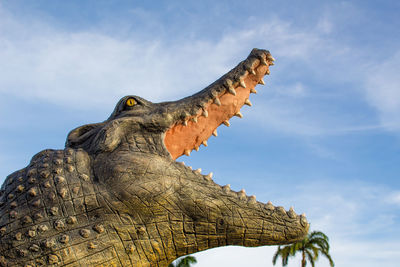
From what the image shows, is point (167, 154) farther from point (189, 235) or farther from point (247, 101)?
point (247, 101)

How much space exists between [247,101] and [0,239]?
326 cm

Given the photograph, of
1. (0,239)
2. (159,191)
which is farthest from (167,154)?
(0,239)

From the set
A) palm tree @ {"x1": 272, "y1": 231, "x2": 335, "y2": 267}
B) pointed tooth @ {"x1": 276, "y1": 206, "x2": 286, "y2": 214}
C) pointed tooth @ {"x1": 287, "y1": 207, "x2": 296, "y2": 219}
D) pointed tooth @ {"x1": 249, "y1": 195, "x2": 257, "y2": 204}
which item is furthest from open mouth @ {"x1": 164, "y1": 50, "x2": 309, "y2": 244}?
palm tree @ {"x1": 272, "y1": 231, "x2": 335, "y2": 267}

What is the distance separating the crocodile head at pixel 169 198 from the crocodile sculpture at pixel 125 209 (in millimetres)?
11

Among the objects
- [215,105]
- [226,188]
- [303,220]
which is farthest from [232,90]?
[303,220]

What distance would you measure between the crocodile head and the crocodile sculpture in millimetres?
11

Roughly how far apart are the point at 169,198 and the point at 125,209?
47cm

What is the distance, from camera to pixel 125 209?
4.61m

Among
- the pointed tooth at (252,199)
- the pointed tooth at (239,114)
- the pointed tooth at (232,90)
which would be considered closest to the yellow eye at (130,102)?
the pointed tooth at (232,90)

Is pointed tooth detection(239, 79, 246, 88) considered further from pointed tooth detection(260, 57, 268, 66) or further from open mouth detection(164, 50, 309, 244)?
pointed tooth detection(260, 57, 268, 66)

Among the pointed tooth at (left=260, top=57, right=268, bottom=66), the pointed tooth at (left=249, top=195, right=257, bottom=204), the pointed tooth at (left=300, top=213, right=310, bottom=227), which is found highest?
the pointed tooth at (left=260, top=57, right=268, bottom=66)

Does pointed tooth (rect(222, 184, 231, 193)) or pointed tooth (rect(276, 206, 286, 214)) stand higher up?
pointed tooth (rect(222, 184, 231, 193))

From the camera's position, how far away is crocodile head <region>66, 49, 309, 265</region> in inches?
183

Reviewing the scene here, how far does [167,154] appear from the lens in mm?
5055
